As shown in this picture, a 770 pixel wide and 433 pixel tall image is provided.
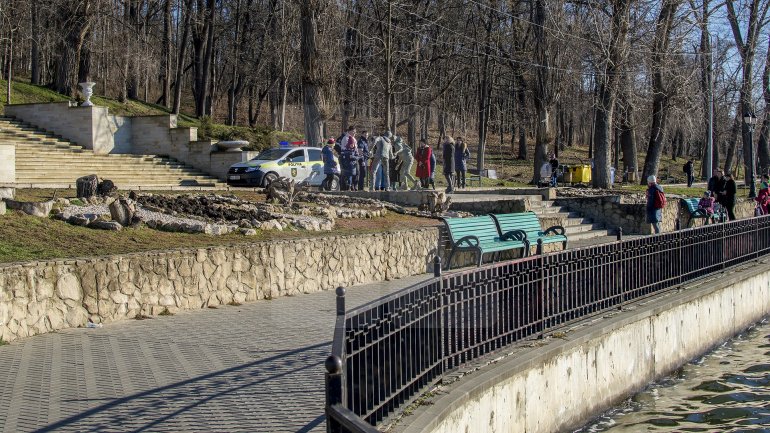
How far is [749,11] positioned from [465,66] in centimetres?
1749

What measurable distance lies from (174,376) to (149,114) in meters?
32.2

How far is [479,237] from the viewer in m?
15.5

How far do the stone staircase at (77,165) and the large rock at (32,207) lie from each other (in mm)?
9518

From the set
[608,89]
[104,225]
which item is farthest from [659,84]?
[104,225]

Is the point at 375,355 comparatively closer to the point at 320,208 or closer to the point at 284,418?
the point at 284,418

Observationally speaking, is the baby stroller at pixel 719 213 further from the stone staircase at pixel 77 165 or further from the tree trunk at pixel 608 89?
the stone staircase at pixel 77 165

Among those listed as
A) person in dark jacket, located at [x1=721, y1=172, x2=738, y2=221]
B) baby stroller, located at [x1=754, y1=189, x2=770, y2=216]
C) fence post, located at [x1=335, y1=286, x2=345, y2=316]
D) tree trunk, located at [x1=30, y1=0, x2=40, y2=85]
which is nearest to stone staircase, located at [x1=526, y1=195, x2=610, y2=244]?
person in dark jacket, located at [x1=721, y1=172, x2=738, y2=221]

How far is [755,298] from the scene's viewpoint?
16.6m

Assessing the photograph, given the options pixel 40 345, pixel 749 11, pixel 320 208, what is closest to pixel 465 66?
pixel 749 11

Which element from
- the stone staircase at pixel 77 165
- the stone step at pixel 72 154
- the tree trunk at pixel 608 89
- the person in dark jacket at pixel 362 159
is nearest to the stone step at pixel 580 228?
the person in dark jacket at pixel 362 159

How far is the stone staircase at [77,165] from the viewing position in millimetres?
24234

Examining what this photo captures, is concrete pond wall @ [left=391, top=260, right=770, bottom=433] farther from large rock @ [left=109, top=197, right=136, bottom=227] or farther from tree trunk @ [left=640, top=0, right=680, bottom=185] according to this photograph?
tree trunk @ [left=640, top=0, right=680, bottom=185]

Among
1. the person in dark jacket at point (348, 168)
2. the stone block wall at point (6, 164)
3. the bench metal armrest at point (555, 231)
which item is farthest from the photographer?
the person in dark jacket at point (348, 168)

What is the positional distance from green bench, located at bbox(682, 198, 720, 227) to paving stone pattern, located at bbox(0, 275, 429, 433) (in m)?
16.3
